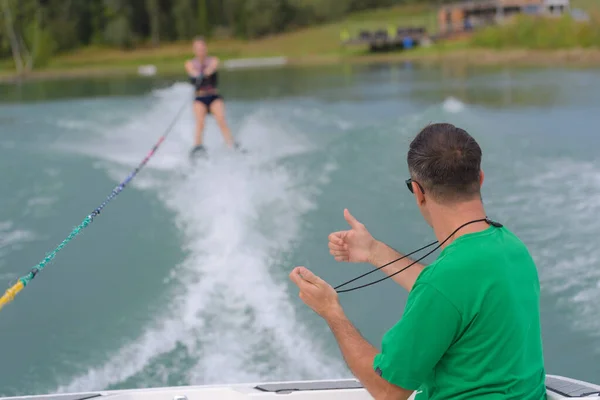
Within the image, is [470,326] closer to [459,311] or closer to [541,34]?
[459,311]

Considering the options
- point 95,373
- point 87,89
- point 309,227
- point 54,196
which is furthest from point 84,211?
point 87,89

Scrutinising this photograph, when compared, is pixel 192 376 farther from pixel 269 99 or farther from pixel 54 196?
pixel 269 99

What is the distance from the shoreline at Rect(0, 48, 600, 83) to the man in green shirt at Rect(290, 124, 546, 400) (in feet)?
76.7

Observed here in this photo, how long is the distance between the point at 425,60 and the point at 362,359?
32325 mm

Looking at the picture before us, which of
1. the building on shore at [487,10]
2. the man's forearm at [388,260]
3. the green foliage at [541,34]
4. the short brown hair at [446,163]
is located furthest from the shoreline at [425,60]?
the short brown hair at [446,163]

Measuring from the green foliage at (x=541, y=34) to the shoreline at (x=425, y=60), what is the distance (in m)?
0.59

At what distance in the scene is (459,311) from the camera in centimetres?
141

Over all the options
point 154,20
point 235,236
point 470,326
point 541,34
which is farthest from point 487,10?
point 470,326

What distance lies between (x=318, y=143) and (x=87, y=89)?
1668 centimetres

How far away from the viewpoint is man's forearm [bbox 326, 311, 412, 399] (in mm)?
1506

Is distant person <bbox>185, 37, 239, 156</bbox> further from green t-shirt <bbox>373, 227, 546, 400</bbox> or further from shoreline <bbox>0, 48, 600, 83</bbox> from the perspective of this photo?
shoreline <bbox>0, 48, 600, 83</bbox>

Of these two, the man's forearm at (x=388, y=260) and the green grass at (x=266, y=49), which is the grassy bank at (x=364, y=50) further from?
the man's forearm at (x=388, y=260)

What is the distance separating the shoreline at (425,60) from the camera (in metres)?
26.0

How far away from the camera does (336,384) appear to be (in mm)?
2217
